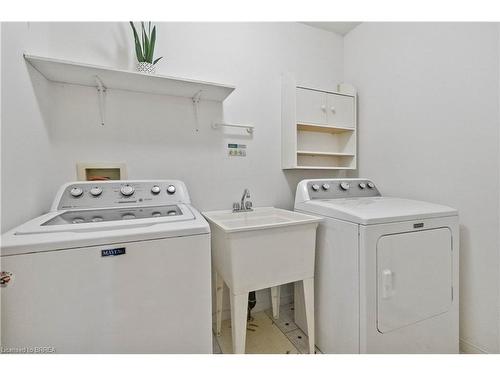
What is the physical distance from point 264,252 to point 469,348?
1517 millimetres

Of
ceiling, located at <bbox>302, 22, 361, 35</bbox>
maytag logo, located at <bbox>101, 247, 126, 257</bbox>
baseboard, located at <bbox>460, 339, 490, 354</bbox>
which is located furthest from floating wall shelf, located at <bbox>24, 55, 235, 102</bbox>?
baseboard, located at <bbox>460, 339, 490, 354</bbox>

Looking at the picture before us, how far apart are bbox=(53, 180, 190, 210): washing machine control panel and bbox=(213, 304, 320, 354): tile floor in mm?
1082

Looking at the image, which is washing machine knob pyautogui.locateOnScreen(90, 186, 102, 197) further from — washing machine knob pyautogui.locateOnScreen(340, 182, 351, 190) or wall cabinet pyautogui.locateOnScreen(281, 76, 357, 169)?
washing machine knob pyautogui.locateOnScreen(340, 182, 351, 190)

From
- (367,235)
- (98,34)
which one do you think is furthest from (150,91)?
(367,235)

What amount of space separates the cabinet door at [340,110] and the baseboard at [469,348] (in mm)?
1811

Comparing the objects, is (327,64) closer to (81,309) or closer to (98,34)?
(98,34)

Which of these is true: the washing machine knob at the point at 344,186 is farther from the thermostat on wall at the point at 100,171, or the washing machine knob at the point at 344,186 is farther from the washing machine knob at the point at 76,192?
the washing machine knob at the point at 76,192

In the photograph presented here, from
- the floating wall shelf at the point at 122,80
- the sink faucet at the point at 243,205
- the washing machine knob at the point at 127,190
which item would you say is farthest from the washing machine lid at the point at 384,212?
the washing machine knob at the point at 127,190

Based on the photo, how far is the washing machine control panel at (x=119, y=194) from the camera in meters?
1.36

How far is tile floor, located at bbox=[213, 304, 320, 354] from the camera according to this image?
63.4 inches

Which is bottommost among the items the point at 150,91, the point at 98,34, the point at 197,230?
the point at 197,230

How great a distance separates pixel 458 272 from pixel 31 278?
2189 mm

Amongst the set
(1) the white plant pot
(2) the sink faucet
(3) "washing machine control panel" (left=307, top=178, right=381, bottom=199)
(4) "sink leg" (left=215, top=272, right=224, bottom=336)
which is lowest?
(4) "sink leg" (left=215, top=272, right=224, bottom=336)

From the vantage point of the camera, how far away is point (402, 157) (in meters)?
1.89
